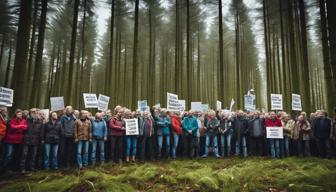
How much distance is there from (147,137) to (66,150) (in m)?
2.91

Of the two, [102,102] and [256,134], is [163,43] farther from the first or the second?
[256,134]

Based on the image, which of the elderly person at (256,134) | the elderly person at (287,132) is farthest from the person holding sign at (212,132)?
the elderly person at (287,132)

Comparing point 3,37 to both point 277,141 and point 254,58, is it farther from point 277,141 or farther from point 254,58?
point 254,58

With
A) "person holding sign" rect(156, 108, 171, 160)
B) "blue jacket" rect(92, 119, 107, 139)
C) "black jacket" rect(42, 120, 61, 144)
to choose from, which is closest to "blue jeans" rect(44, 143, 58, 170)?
"black jacket" rect(42, 120, 61, 144)

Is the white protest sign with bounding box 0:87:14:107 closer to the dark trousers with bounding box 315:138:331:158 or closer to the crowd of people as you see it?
the crowd of people

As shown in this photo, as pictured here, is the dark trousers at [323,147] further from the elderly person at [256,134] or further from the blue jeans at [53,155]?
the blue jeans at [53,155]

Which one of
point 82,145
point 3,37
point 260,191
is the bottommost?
point 260,191

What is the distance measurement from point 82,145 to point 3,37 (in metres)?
17.3

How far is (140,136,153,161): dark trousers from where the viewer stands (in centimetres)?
977

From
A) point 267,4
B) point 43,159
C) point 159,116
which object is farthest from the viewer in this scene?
point 267,4

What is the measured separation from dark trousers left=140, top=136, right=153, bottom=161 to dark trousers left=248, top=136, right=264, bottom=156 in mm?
4360

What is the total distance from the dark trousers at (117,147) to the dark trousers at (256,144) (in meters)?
5.47

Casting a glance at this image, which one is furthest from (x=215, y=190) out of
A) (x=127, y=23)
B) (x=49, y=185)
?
(x=127, y=23)

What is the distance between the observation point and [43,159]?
8.73 meters
